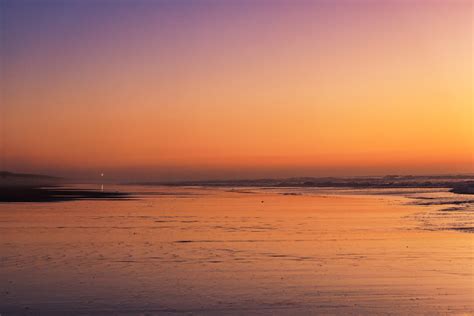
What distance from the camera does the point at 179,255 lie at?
16281 millimetres

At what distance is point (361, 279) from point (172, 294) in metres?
4.23

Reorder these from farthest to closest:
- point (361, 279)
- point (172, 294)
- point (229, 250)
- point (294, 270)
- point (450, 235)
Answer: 1. point (450, 235)
2. point (229, 250)
3. point (294, 270)
4. point (361, 279)
5. point (172, 294)

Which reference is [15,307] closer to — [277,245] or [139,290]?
[139,290]

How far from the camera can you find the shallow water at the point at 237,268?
34.3 feet

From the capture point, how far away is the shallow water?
1045 centimetres

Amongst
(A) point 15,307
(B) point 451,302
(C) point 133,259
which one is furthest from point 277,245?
(A) point 15,307

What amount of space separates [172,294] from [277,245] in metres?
7.46

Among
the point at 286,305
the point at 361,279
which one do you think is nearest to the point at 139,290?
the point at 286,305

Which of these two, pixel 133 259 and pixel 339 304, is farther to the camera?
pixel 133 259

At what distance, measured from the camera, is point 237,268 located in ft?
46.3

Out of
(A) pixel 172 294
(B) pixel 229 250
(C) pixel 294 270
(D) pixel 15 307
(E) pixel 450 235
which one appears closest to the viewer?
(D) pixel 15 307

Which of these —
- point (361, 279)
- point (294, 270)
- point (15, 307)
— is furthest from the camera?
point (294, 270)

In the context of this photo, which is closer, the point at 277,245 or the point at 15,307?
the point at 15,307

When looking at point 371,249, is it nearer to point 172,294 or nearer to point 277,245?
point 277,245
